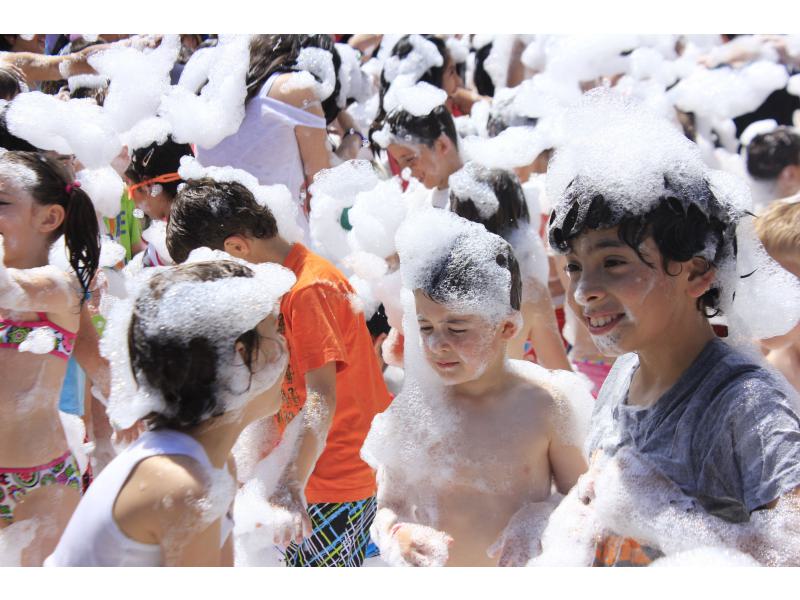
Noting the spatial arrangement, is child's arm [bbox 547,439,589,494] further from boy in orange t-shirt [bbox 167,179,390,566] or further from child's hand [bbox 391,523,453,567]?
boy in orange t-shirt [bbox 167,179,390,566]

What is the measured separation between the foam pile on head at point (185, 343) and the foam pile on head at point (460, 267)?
0.50 meters

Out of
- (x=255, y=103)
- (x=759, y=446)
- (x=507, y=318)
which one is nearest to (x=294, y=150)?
(x=255, y=103)

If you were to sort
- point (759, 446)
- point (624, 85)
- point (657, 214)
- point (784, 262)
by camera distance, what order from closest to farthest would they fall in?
point (759, 446), point (657, 214), point (784, 262), point (624, 85)

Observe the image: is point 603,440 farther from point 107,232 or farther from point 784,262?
point 107,232

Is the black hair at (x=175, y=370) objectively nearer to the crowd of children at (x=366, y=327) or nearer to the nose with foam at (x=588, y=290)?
the crowd of children at (x=366, y=327)

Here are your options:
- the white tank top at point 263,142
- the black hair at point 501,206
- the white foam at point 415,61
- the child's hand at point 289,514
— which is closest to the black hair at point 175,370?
the child's hand at point 289,514

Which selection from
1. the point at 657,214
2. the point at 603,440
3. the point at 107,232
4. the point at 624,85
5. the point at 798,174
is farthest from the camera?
the point at 624,85

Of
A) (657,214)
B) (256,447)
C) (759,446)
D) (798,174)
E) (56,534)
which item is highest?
(657,214)

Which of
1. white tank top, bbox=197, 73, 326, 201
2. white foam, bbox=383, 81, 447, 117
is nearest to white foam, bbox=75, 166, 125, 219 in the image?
white tank top, bbox=197, 73, 326, 201

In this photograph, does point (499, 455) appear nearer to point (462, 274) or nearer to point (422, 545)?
point (422, 545)

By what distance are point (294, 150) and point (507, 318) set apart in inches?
59.5

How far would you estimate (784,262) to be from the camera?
2412mm

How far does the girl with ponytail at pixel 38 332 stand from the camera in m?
2.50

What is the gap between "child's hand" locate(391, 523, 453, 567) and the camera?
199 centimetres
